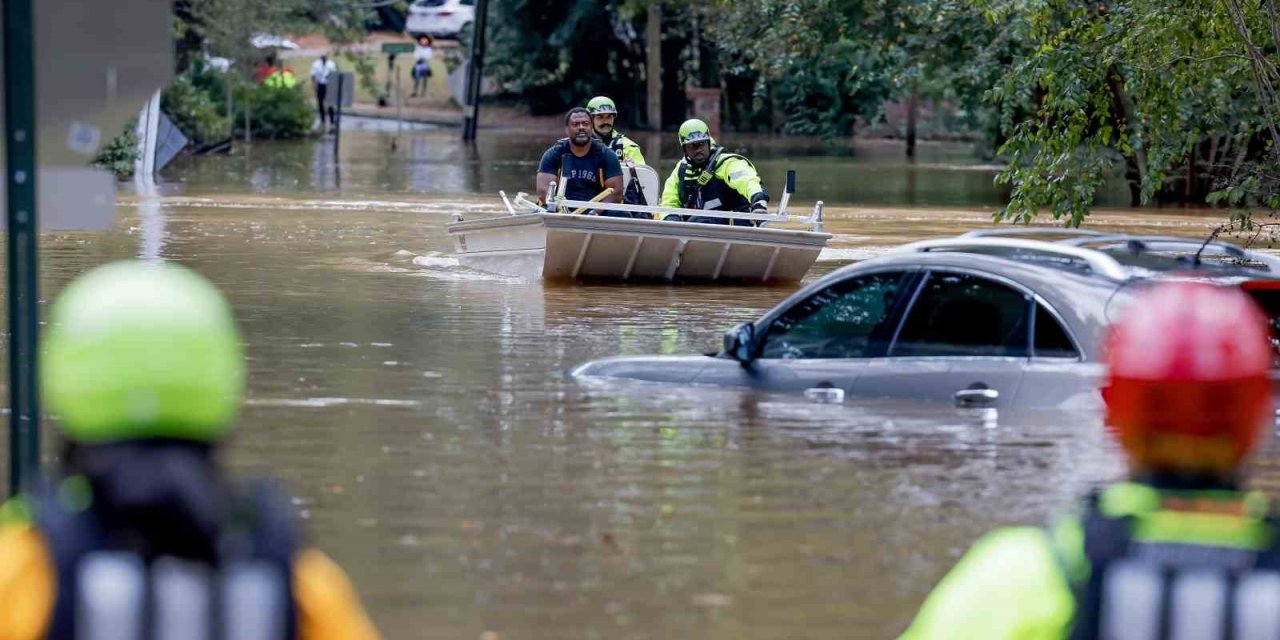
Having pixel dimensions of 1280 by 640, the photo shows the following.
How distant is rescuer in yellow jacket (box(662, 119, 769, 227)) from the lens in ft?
54.8

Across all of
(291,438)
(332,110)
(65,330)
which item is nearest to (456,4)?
(332,110)

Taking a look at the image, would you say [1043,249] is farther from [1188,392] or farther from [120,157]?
[120,157]

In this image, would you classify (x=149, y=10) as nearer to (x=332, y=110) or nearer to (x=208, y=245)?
(x=208, y=245)

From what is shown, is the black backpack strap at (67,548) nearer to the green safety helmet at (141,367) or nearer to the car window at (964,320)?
the green safety helmet at (141,367)

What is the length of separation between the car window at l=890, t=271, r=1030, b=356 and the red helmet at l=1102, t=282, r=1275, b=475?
19.5 feet

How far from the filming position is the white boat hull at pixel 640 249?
16672 millimetres

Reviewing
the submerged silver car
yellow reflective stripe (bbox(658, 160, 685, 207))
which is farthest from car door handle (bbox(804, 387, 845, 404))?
yellow reflective stripe (bbox(658, 160, 685, 207))

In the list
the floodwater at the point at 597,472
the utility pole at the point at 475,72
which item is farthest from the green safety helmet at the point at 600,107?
the utility pole at the point at 475,72

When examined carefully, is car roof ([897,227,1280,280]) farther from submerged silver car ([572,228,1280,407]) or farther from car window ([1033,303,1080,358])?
car window ([1033,303,1080,358])

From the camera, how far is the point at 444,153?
4181 centimetres

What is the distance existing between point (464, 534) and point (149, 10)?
2.37 metres

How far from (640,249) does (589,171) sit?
90cm

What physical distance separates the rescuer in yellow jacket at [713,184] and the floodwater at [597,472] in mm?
1309

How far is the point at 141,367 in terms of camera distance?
238 cm
